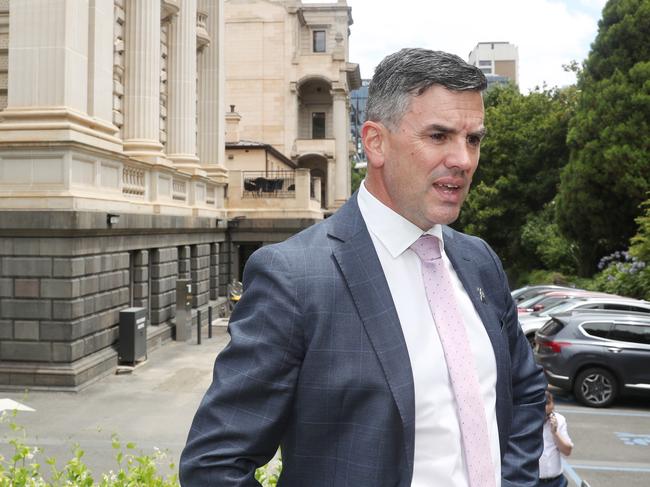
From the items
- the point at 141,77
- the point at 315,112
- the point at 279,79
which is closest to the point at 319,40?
the point at 315,112

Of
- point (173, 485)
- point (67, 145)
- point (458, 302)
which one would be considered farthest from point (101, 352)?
point (458, 302)

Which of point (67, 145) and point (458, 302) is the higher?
point (67, 145)

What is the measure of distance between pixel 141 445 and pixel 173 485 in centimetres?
634

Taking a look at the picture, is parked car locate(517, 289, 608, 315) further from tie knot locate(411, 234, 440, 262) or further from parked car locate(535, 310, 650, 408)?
tie knot locate(411, 234, 440, 262)

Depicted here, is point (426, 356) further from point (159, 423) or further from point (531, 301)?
point (531, 301)

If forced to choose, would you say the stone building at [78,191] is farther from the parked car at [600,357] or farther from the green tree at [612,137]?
the green tree at [612,137]

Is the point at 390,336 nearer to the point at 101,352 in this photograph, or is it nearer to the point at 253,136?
the point at 101,352

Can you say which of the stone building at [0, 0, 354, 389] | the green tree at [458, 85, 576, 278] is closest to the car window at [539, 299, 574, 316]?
the stone building at [0, 0, 354, 389]

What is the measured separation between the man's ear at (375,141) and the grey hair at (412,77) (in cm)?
3

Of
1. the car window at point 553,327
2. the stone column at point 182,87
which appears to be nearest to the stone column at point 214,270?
the stone column at point 182,87

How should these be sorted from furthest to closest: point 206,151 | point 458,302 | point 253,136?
point 253,136
point 206,151
point 458,302

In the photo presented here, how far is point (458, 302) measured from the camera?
246 cm

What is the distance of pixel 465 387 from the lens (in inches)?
89.5

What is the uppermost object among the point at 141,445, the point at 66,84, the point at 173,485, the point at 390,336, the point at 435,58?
the point at 66,84
